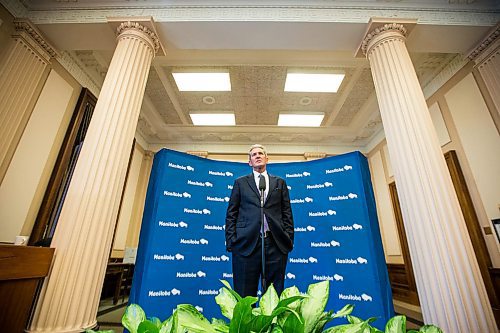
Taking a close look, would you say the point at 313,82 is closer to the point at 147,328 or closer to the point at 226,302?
the point at 226,302

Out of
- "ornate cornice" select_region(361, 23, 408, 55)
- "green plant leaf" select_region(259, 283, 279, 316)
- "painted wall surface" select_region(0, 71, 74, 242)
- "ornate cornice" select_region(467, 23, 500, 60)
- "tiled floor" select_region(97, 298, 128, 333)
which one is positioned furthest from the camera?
"ornate cornice" select_region(467, 23, 500, 60)

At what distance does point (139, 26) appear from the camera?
10.1ft

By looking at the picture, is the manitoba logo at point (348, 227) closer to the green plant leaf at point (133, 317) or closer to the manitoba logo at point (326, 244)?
the manitoba logo at point (326, 244)

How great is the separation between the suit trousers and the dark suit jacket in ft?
0.18

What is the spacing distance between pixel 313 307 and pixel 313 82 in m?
5.23

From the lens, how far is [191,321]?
0.39 meters

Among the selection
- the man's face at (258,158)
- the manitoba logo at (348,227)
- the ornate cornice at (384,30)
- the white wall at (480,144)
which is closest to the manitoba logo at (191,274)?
the man's face at (258,158)

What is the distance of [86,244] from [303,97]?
16.3ft

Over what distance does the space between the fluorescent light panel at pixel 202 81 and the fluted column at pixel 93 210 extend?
6.83 ft

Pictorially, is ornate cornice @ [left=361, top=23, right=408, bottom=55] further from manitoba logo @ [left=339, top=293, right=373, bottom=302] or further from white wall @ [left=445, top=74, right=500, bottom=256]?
manitoba logo @ [left=339, top=293, right=373, bottom=302]

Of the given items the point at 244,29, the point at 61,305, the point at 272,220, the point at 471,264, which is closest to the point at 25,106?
the point at 61,305

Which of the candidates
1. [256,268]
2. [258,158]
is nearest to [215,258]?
[256,268]

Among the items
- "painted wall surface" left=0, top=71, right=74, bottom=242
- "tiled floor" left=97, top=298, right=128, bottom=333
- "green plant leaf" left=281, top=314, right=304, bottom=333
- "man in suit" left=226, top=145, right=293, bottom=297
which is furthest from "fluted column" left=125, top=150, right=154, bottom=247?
"green plant leaf" left=281, top=314, right=304, bottom=333

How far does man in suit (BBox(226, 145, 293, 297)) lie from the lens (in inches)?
71.1
